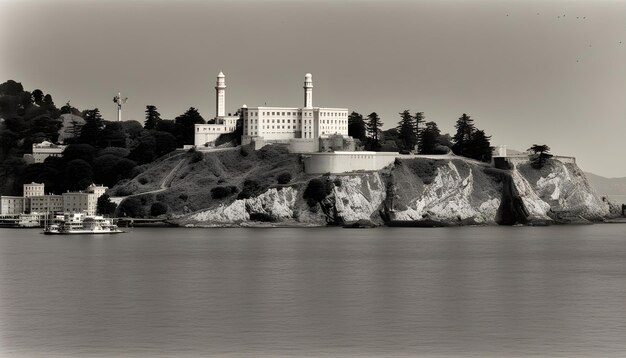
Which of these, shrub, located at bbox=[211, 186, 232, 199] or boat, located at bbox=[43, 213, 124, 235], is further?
shrub, located at bbox=[211, 186, 232, 199]

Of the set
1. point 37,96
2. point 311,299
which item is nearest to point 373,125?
point 37,96

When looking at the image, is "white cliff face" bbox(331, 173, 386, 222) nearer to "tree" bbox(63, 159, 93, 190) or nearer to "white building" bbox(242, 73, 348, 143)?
"white building" bbox(242, 73, 348, 143)

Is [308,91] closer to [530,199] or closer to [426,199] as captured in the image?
[426,199]

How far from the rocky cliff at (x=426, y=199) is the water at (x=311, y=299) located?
26.6 m

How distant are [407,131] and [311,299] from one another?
87.8 meters

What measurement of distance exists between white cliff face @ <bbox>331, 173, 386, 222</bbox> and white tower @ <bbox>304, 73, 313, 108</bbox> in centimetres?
1178

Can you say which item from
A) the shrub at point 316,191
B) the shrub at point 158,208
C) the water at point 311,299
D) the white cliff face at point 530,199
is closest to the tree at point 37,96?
the shrub at point 158,208

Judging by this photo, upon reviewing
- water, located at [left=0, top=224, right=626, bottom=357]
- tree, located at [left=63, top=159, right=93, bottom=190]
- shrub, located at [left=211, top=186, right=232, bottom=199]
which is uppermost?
tree, located at [left=63, top=159, right=93, bottom=190]

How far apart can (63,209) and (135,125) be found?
33715mm

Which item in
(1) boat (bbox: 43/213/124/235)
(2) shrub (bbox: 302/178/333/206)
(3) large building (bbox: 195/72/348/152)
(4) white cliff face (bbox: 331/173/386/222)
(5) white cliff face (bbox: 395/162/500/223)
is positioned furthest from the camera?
(3) large building (bbox: 195/72/348/152)

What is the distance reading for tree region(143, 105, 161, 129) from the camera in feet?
476

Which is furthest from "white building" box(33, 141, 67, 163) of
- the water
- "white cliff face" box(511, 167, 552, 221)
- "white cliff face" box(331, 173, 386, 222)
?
the water

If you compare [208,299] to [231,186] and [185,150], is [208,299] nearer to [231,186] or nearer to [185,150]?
[231,186]

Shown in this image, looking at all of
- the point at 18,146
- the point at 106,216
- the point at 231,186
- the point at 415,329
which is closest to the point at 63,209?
the point at 106,216
